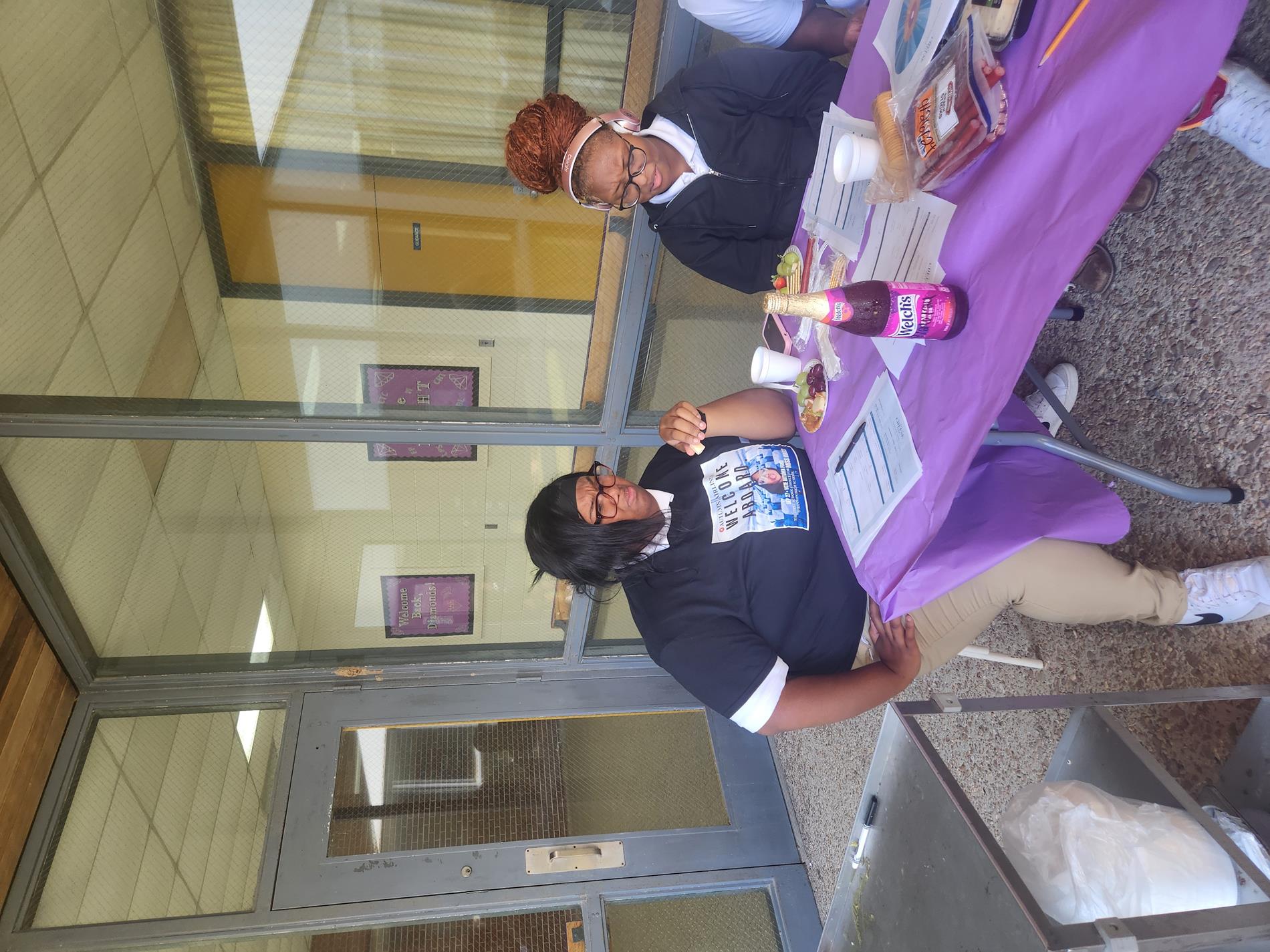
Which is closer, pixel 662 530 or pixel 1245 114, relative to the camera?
pixel 1245 114

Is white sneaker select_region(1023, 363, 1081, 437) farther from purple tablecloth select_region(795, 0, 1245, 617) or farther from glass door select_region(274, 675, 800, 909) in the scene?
glass door select_region(274, 675, 800, 909)

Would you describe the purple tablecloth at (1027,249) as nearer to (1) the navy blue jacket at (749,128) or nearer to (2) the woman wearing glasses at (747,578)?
(2) the woman wearing glasses at (747,578)

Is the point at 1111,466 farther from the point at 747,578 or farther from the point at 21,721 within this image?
the point at 21,721

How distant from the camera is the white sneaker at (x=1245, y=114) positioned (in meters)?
1.22

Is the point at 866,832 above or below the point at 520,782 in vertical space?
below

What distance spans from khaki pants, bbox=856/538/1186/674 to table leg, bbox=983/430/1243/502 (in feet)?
0.45

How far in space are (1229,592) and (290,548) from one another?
2.50 meters

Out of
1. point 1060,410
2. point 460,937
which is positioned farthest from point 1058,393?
point 460,937

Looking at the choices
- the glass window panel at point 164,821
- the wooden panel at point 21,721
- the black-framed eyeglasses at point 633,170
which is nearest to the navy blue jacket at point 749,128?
the black-framed eyeglasses at point 633,170

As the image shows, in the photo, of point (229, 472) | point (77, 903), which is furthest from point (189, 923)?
point (229, 472)

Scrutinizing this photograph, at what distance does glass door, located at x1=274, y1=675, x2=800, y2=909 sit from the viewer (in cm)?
240

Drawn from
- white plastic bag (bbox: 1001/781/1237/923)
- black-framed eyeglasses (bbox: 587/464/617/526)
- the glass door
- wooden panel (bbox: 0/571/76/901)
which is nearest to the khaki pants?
white plastic bag (bbox: 1001/781/1237/923)

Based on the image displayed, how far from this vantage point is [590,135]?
61.3 inches

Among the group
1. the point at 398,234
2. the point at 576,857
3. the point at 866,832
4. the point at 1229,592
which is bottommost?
the point at 866,832
